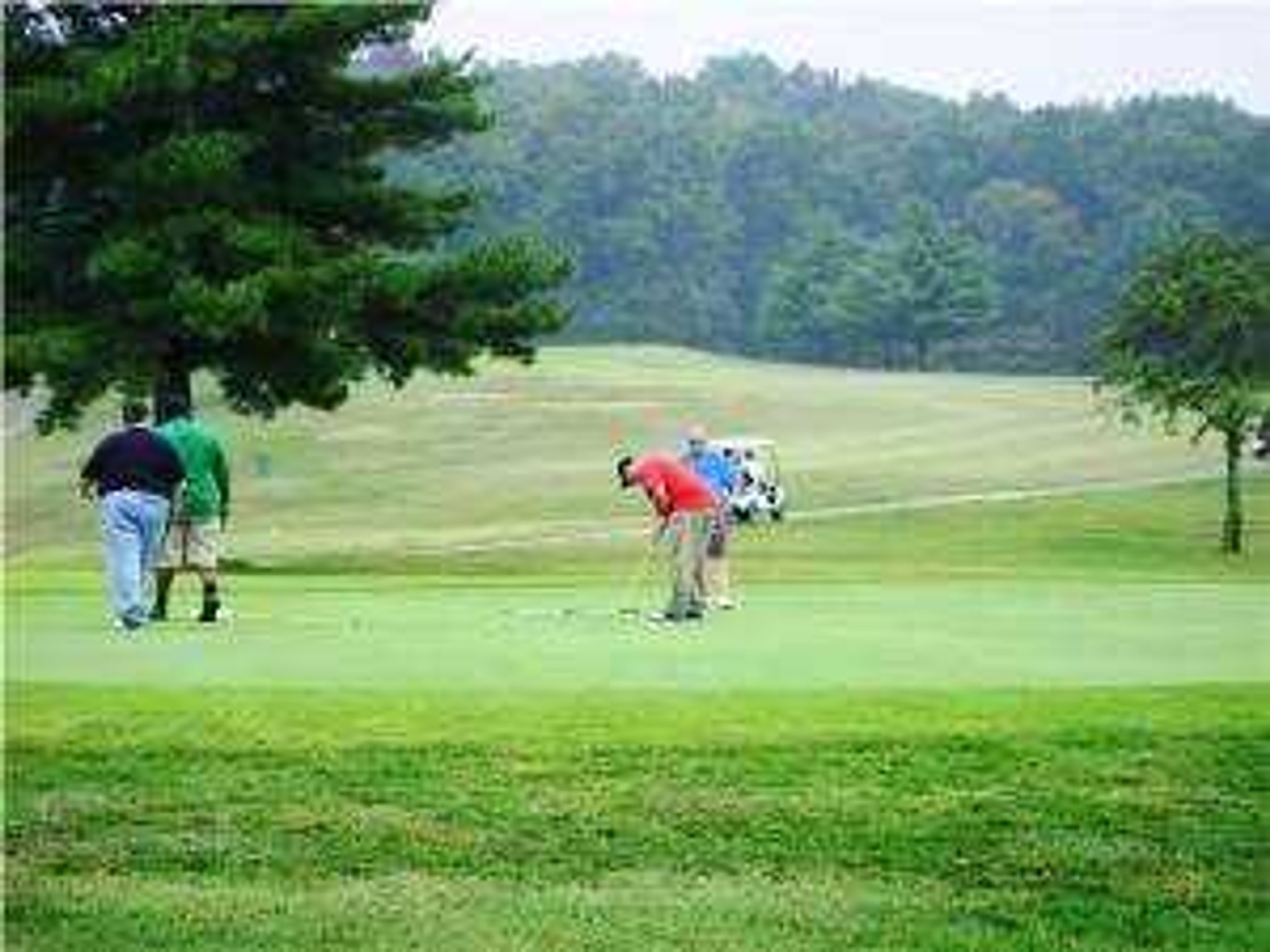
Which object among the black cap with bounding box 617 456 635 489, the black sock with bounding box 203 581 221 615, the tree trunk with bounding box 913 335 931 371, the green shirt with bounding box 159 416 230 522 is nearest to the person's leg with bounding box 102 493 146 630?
the black sock with bounding box 203 581 221 615

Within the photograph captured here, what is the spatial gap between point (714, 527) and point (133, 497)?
621cm

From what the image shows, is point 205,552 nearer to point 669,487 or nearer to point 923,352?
point 669,487

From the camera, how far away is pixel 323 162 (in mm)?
41688

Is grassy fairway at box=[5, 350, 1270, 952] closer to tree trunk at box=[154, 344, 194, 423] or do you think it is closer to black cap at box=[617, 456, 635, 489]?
black cap at box=[617, 456, 635, 489]

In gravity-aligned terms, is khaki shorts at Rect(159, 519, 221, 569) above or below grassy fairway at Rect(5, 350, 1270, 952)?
above

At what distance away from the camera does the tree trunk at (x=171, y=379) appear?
3925cm

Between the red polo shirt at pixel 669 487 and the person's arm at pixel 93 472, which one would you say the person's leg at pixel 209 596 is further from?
the red polo shirt at pixel 669 487

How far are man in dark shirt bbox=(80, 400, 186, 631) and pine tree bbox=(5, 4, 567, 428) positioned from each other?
17294 millimetres

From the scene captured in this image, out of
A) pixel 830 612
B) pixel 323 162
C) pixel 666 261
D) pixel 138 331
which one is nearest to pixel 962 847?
pixel 830 612

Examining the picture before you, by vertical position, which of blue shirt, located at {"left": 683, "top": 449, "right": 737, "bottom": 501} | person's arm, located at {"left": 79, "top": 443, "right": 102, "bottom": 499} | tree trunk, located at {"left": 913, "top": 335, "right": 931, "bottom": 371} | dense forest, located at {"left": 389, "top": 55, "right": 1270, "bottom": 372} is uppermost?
dense forest, located at {"left": 389, "top": 55, "right": 1270, "bottom": 372}

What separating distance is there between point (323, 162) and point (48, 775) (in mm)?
30648

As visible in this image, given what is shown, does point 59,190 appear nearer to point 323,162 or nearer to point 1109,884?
point 323,162

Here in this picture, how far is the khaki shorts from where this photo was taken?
20.1 meters

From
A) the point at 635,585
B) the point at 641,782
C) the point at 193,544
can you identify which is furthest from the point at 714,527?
the point at 641,782
